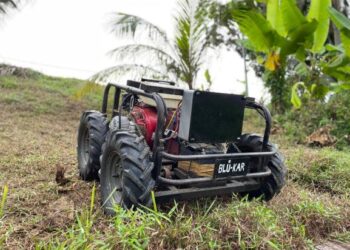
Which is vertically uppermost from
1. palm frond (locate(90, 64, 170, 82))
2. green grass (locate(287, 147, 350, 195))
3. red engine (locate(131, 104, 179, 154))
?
palm frond (locate(90, 64, 170, 82))

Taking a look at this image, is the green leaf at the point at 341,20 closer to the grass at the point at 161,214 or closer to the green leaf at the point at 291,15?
the green leaf at the point at 291,15

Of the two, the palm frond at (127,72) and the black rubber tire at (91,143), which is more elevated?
the palm frond at (127,72)

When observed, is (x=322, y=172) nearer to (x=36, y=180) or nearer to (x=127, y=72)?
(x=36, y=180)

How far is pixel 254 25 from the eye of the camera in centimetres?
538

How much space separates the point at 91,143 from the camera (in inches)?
139

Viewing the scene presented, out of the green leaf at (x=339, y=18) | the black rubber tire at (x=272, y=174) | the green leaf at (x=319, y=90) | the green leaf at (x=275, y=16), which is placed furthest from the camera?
the green leaf at (x=319, y=90)

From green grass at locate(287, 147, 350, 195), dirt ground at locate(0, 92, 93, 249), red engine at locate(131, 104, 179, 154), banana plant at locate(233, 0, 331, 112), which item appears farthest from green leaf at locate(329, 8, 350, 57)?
dirt ground at locate(0, 92, 93, 249)

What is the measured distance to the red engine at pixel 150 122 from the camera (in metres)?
3.16

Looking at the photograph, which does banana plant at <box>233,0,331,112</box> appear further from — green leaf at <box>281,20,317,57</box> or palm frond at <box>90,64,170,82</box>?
palm frond at <box>90,64,170,82</box>

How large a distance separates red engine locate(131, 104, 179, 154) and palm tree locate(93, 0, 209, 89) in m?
4.61

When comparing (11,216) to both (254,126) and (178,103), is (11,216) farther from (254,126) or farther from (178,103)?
(254,126)

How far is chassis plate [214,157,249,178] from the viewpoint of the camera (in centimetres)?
278

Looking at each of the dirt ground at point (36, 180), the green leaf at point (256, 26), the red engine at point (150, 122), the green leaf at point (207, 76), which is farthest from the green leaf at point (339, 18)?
the green leaf at point (207, 76)

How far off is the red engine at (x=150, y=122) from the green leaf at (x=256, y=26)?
2.48 m
